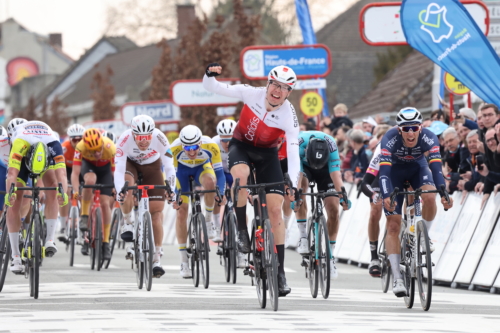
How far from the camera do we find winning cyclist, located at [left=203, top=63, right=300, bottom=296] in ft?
34.7

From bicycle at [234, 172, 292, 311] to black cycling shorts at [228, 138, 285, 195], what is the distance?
8.1 inches

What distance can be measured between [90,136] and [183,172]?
97.7 inches

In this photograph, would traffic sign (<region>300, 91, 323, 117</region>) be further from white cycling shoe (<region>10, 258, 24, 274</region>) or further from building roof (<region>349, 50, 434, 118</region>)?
white cycling shoe (<region>10, 258, 24, 274</region>)

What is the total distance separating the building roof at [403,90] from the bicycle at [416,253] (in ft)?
67.6

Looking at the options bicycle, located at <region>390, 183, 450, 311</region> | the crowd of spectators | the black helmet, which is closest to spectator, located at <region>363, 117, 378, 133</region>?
the crowd of spectators

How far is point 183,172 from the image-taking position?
14312mm

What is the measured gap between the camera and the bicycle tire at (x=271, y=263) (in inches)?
394

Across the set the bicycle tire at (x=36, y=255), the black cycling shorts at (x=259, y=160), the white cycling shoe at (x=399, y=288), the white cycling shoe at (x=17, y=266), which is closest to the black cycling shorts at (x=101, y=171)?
the white cycling shoe at (x=17, y=266)

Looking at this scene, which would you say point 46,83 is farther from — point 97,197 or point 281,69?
point 281,69

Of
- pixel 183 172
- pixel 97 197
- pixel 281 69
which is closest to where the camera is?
pixel 281 69

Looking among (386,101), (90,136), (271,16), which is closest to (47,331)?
(90,136)

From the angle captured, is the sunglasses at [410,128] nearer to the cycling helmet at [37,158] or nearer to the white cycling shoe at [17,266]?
the cycling helmet at [37,158]

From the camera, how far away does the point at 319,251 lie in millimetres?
11805

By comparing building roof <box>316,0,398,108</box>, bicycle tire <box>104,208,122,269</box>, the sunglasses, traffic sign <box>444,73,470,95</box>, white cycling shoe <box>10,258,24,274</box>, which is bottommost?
white cycling shoe <box>10,258,24,274</box>
